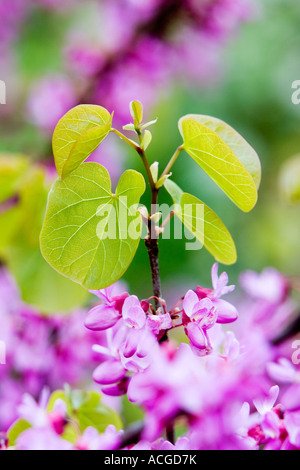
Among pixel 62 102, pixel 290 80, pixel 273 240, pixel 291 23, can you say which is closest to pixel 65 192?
pixel 62 102

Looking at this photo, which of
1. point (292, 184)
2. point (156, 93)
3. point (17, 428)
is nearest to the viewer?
point (17, 428)

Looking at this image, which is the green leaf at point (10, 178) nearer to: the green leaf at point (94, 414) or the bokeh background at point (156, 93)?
the bokeh background at point (156, 93)

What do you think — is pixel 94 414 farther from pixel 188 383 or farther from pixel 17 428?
pixel 188 383

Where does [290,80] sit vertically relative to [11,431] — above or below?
above

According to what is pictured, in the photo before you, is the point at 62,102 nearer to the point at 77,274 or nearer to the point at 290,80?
the point at 77,274

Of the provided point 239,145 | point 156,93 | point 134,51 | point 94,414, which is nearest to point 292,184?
point 239,145
